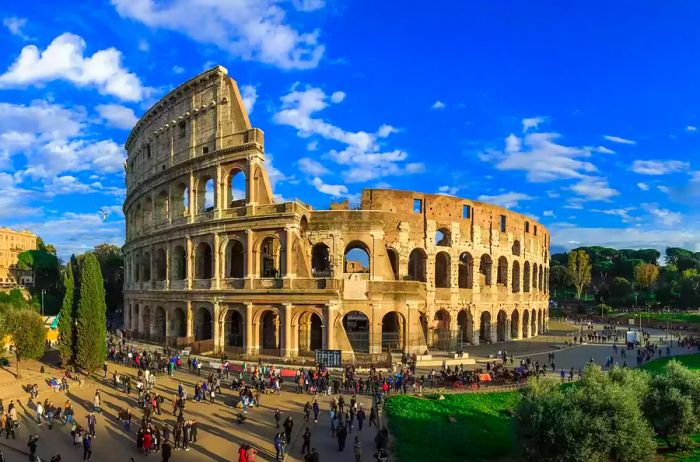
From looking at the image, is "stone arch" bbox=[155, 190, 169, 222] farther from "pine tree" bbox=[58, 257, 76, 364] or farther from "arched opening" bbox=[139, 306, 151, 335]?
"pine tree" bbox=[58, 257, 76, 364]

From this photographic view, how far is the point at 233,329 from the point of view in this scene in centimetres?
3644

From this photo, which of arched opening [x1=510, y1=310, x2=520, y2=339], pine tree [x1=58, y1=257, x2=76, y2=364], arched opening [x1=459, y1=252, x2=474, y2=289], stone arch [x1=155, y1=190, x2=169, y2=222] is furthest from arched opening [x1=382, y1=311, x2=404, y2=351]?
stone arch [x1=155, y1=190, x2=169, y2=222]

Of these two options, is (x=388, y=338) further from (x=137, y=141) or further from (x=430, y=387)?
(x=137, y=141)

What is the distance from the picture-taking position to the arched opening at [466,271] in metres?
43.7

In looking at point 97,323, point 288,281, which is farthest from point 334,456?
point 97,323

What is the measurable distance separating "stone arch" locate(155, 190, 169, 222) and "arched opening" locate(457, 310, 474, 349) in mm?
25650

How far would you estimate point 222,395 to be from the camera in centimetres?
2323

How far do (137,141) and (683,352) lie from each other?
49.3 m

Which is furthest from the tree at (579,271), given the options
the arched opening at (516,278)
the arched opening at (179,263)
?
the arched opening at (179,263)

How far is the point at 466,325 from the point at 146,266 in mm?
27695

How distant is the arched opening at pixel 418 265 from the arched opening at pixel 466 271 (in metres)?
4.68

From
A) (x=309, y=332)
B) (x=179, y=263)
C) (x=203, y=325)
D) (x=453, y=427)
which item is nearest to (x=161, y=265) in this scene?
(x=179, y=263)

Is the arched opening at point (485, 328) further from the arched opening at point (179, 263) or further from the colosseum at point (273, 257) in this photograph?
the arched opening at point (179, 263)

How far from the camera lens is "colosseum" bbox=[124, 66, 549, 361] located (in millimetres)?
32250
